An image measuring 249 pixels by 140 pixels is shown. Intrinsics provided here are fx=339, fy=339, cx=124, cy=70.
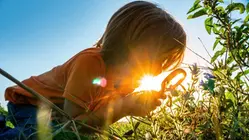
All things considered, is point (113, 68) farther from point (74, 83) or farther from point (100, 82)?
point (74, 83)

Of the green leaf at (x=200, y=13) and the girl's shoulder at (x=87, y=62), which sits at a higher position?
the green leaf at (x=200, y=13)

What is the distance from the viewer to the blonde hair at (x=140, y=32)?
2088mm

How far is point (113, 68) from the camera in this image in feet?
6.95

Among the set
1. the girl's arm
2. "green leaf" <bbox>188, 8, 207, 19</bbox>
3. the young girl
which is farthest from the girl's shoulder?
"green leaf" <bbox>188, 8, 207, 19</bbox>

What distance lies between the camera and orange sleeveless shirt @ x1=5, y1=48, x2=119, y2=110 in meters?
1.82

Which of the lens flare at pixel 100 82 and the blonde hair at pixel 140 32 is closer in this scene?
the lens flare at pixel 100 82

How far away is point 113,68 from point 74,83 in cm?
36

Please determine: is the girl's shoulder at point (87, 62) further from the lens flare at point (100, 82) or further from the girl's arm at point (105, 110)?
Answer: the girl's arm at point (105, 110)

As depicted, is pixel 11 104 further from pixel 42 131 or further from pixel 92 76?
pixel 42 131

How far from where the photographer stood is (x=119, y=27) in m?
2.29

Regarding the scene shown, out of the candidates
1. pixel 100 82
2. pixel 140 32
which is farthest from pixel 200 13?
pixel 100 82

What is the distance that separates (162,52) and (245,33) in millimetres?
741

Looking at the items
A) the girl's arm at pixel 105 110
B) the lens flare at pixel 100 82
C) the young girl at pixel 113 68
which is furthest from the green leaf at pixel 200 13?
the lens flare at pixel 100 82

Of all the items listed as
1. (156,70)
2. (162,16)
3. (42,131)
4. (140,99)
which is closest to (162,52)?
(156,70)
